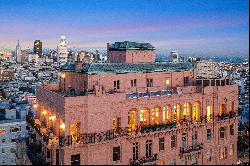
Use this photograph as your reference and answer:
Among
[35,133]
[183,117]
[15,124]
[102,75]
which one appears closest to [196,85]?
[183,117]

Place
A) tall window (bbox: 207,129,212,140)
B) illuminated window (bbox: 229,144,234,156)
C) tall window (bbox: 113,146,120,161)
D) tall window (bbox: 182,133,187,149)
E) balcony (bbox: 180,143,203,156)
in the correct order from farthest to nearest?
illuminated window (bbox: 229,144,234,156) < tall window (bbox: 207,129,212,140) < tall window (bbox: 182,133,187,149) < balcony (bbox: 180,143,203,156) < tall window (bbox: 113,146,120,161)

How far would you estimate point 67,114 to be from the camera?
3719cm

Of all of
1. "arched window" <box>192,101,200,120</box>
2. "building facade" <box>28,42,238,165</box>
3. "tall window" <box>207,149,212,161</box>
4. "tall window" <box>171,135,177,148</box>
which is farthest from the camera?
"tall window" <box>207,149,212,161</box>

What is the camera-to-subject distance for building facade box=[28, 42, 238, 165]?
3816cm

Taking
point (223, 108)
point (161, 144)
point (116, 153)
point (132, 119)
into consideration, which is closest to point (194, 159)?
point (161, 144)

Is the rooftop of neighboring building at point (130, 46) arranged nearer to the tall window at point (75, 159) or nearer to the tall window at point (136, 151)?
the tall window at point (136, 151)

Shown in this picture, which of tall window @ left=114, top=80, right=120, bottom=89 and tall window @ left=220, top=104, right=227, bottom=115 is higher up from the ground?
tall window @ left=114, top=80, right=120, bottom=89

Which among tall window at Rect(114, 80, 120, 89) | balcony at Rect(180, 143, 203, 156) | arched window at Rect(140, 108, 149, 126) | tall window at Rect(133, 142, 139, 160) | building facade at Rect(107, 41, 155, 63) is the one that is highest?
building facade at Rect(107, 41, 155, 63)

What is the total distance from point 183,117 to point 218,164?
912 cm

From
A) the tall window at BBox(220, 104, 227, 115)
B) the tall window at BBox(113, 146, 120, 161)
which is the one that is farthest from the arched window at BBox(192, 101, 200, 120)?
the tall window at BBox(113, 146, 120, 161)

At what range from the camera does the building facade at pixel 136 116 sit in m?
38.2

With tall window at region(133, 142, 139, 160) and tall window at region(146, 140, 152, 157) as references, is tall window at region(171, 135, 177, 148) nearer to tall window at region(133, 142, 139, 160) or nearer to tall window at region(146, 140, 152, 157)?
tall window at region(146, 140, 152, 157)

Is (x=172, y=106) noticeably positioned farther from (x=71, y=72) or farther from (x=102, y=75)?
(x=71, y=72)

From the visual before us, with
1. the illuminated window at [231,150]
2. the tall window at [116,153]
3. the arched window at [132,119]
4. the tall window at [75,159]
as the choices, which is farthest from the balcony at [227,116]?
the tall window at [75,159]
